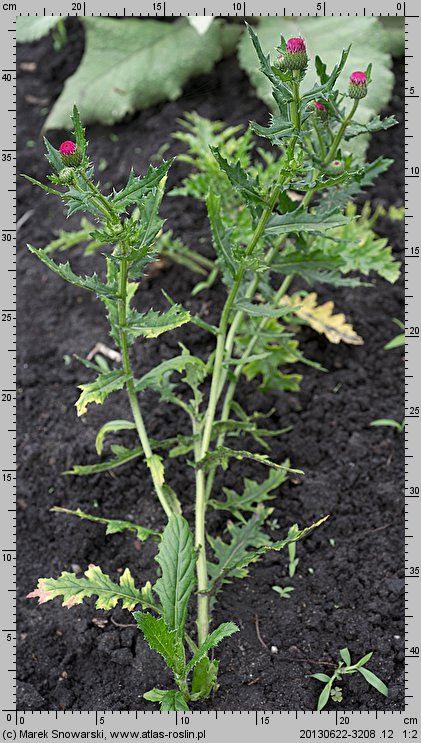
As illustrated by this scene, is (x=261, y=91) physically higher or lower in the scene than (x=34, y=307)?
higher

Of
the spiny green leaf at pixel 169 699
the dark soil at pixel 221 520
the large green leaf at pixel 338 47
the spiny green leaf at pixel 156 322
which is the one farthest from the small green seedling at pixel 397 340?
the spiny green leaf at pixel 169 699

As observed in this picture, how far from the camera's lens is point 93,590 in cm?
263

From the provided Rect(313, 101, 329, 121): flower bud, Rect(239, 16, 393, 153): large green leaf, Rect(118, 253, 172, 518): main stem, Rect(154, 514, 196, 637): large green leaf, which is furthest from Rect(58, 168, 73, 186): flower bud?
Rect(239, 16, 393, 153): large green leaf

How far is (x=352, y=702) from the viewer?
2.72 metres

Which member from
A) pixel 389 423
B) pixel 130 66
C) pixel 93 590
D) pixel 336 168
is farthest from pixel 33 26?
pixel 93 590

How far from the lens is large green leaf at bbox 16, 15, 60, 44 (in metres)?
4.89

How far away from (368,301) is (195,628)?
1785mm

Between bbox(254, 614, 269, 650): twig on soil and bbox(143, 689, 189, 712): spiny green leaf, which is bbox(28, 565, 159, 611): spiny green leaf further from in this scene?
bbox(254, 614, 269, 650): twig on soil

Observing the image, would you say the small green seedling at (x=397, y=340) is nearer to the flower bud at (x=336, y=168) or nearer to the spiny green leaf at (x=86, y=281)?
the flower bud at (x=336, y=168)

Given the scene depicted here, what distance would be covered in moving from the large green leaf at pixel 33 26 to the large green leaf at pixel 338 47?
1078mm

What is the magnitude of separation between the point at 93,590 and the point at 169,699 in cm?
39

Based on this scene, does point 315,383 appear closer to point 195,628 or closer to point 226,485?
point 226,485

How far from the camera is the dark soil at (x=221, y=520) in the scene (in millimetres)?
2787

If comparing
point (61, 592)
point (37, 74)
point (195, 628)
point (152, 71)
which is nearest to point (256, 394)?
point (195, 628)
